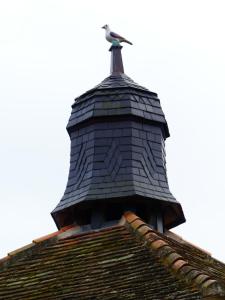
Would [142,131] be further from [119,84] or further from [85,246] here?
[85,246]

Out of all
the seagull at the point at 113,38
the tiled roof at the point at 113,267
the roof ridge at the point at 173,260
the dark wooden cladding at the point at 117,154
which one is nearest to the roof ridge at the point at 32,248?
the tiled roof at the point at 113,267

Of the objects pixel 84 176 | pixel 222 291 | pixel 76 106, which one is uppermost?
pixel 76 106

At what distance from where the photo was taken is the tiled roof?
17484 mm

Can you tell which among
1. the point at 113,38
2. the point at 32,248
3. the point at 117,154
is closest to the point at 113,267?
the point at 32,248

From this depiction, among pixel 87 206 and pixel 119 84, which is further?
pixel 119 84

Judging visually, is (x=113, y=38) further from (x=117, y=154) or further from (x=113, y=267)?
(x=113, y=267)

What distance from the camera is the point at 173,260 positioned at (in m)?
18.2

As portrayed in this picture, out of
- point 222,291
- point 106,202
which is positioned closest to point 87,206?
point 106,202

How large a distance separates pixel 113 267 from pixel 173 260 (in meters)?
1.09

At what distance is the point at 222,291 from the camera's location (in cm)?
1672

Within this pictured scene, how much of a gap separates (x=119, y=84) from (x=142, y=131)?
1151 millimetres

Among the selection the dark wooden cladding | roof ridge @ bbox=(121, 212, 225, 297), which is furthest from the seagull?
roof ridge @ bbox=(121, 212, 225, 297)

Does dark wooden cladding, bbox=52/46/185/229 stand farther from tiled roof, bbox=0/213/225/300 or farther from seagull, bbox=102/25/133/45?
seagull, bbox=102/25/133/45

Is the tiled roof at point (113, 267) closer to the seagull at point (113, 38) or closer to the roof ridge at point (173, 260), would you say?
the roof ridge at point (173, 260)
